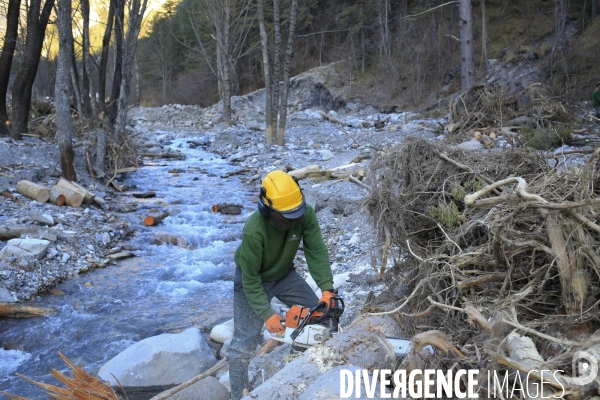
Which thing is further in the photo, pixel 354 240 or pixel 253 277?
pixel 354 240

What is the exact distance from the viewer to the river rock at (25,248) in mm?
6922

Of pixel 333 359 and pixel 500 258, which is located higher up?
pixel 500 258

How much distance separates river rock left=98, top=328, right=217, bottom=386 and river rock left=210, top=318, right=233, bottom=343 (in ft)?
1.17

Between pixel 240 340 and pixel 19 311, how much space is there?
352 centimetres

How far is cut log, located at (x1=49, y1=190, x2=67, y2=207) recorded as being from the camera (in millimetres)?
9266

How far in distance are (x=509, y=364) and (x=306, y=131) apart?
17.1m

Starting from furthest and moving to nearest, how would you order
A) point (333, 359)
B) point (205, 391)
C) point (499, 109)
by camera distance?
1. point (499, 109)
2. point (205, 391)
3. point (333, 359)

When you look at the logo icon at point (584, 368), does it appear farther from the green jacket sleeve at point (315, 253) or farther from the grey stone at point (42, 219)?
the grey stone at point (42, 219)

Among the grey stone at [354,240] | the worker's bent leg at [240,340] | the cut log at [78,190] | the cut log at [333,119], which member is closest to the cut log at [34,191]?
the cut log at [78,190]

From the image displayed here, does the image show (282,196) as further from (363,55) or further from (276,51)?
(363,55)

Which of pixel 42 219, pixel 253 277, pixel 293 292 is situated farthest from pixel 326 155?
pixel 253 277

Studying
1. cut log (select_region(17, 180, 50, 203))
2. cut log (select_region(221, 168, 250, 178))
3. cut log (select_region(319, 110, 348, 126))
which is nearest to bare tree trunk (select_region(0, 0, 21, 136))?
cut log (select_region(17, 180, 50, 203))

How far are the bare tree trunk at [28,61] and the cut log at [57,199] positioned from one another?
4587 mm

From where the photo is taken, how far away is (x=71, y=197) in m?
9.38
